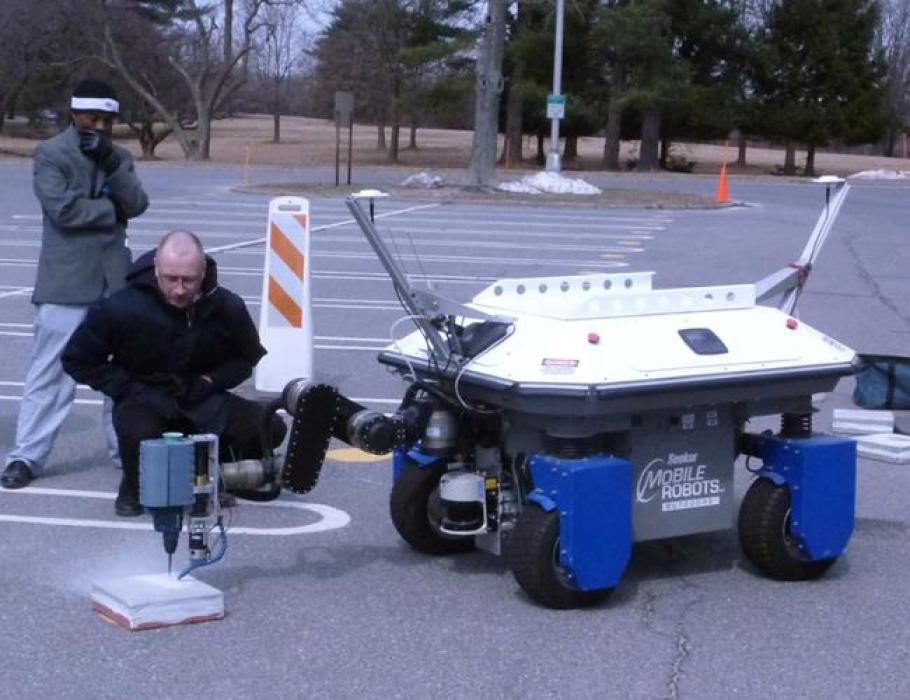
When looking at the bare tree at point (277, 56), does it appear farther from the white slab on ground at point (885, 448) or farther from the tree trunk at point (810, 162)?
the white slab on ground at point (885, 448)

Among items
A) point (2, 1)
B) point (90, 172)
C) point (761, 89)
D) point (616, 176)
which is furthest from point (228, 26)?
point (90, 172)

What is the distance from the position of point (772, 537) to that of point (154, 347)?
8.15 feet

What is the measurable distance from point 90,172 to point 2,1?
51.8m

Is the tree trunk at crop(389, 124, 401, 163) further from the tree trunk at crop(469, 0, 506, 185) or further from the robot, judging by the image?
the robot

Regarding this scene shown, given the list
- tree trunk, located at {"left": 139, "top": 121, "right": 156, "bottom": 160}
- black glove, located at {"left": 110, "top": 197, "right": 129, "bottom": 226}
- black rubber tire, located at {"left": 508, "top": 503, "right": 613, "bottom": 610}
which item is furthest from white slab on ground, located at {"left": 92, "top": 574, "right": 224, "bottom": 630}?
tree trunk, located at {"left": 139, "top": 121, "right": 156, "bottom": 160}

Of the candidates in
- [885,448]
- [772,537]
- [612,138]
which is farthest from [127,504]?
[612,138]

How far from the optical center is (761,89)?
178ft

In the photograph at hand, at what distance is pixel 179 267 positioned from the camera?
19.0ft

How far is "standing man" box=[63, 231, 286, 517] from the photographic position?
19.4 feet

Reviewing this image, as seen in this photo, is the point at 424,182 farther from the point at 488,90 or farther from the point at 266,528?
the point at 266,528

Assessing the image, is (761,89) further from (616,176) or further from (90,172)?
(90,172)

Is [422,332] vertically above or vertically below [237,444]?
above

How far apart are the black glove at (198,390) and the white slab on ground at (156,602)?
31.2 inches

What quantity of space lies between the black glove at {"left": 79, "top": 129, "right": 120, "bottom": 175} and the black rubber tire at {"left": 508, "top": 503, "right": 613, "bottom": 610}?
2.93 meters
